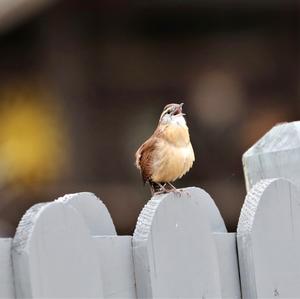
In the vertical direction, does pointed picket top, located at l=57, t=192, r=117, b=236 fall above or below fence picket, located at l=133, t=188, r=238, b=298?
above

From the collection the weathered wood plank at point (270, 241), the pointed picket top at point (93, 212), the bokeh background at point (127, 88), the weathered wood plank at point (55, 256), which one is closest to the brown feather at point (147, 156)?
the weathered wood plank at point (270, 241)

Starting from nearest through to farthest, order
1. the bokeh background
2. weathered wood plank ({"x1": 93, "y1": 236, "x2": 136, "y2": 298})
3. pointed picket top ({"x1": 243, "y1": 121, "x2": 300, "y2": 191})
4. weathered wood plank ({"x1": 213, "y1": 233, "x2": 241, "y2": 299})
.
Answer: weathered wood plank ({"x1": 93, "y1": 236, "x2": 136, "y2": 298}) → weathered wood plank ({"x1": 213, "y1": 233, "x2": 241, "y2": 299}) → pointed picket top ({"x1": 243, "y1": 121, "x2": 300, "y2": 191}) → the bokeh background

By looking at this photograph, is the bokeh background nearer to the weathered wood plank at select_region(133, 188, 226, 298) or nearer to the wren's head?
the wren's head

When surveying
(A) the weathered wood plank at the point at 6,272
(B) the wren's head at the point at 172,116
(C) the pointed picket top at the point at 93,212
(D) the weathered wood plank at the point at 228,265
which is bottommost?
(D) the weathered wood plank at the point at 228,265

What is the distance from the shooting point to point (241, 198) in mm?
8031

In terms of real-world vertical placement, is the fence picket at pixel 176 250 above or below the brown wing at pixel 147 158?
below

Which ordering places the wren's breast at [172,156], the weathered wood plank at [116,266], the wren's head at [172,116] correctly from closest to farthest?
1. the weathered wood plank at [116,266]
2. the wren's breast at [172,156]
3. the wren's head at [172,116]

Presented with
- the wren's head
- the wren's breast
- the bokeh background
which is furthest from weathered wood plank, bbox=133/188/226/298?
the bokeh background

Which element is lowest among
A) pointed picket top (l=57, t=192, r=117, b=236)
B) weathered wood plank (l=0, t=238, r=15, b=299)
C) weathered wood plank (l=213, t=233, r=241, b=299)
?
weathered wood plank (l=213, t=233, r=241, b=299)

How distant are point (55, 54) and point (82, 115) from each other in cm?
55

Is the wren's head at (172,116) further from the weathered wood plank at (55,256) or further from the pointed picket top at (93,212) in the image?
the weathered wood plank at (55,256)

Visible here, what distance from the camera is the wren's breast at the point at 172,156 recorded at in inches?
113

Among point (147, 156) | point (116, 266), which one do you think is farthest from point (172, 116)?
point (116, 266)

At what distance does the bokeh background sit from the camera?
714 centimetres
